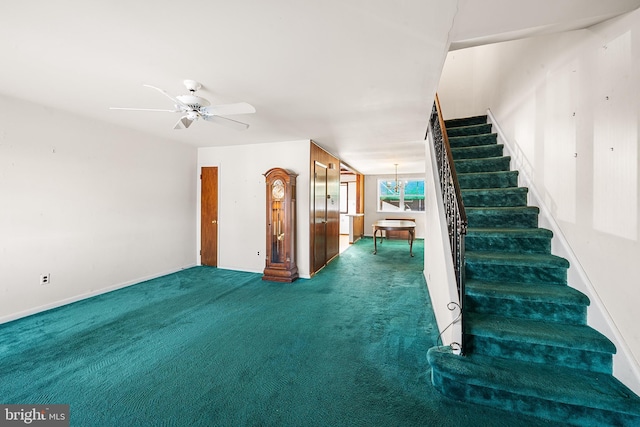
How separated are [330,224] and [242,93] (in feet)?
12.0

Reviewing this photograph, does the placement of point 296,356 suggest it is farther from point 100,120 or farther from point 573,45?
point 100,120

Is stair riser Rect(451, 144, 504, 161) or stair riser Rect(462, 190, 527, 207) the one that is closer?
stair riser Rect(462, 190, 527, 207)

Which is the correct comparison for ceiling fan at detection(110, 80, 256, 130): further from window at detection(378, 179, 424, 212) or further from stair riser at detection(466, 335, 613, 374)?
window at detection(378, 179, 424, 212)

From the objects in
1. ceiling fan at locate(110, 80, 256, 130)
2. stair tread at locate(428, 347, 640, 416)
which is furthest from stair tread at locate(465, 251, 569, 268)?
ceiling fan at locate(110, 80, 256, 130)

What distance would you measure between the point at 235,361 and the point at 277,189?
2820mm

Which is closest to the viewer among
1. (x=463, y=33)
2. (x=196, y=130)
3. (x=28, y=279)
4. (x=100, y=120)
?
(x=463, y=33)

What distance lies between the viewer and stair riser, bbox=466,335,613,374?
5.67 ft

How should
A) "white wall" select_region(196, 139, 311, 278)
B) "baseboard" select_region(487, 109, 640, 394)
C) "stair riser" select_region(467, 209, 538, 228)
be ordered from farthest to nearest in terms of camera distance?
"white wall" select_region(196, 139, 311, 278) < "stair riser" select_region(467, 209, 538, 228) < "baseboard" select_region(487, 109, 640, 394)

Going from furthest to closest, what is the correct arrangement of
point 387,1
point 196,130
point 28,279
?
point 196,130, point 28,279, point 387,1

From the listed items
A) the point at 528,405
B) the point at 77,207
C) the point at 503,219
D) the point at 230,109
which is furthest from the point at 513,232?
the point at 77,207

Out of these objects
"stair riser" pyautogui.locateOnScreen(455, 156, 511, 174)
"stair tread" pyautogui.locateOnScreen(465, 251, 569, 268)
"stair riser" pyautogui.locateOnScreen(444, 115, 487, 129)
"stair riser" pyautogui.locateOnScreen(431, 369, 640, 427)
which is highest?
"stair riser" pyautogui.locateOnScreen(444, 115, 487, 129)

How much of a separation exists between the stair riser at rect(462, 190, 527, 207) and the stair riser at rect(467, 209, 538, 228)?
0.78 feet

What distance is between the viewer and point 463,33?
6.04 feet

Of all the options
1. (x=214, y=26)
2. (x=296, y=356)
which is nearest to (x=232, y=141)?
(x=214, y=26)
